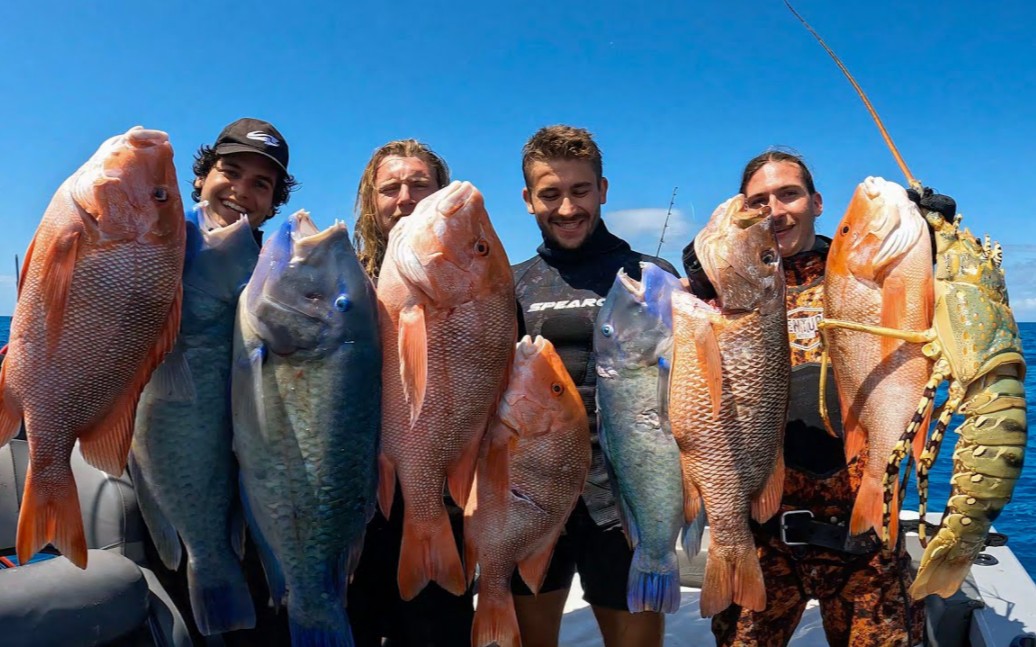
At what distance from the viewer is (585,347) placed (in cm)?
349

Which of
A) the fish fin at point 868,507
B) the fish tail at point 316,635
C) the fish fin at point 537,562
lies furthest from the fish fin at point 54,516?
the fish fin at point 868,507

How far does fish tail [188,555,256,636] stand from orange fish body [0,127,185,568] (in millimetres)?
345

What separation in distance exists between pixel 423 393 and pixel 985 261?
1990mm

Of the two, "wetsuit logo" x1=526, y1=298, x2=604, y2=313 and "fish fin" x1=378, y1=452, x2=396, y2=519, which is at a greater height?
"wetsuit logo" x1=526, y1=298, x2=604, y2=313

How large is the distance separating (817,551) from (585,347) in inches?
56.1

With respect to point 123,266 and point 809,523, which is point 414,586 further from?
point 809,523

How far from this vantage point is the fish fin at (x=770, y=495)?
265 cm

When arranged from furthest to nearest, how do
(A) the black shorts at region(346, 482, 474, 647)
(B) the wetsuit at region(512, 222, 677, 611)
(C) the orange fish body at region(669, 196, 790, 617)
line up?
(B) the wetsuit at region(512, 222, 677, 611) → (A) the black shorts at region(346, 482, 474, 647) → (C) the orange fish body at region(669, 196, 790, 617)

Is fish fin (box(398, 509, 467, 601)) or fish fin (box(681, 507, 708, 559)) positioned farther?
fish fin (box(681, 507, 708, 559))

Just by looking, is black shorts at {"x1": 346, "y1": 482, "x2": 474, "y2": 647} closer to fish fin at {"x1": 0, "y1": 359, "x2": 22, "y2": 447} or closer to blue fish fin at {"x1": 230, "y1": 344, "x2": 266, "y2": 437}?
blue fish fin at {"x1": 230, "y1": 344, "x2": 266, "y2": 437}

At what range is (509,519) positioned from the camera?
105 inches

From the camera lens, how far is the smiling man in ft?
11.1

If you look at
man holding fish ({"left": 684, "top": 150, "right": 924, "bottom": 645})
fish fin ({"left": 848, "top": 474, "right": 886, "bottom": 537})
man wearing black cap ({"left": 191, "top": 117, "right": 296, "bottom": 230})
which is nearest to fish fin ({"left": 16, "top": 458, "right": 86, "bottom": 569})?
man wearing black cap ({"left": 191, "top": 117, "right": 296, "bottom": 230})

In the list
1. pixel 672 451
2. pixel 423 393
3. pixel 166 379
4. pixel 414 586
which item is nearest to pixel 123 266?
pixel 166 379
